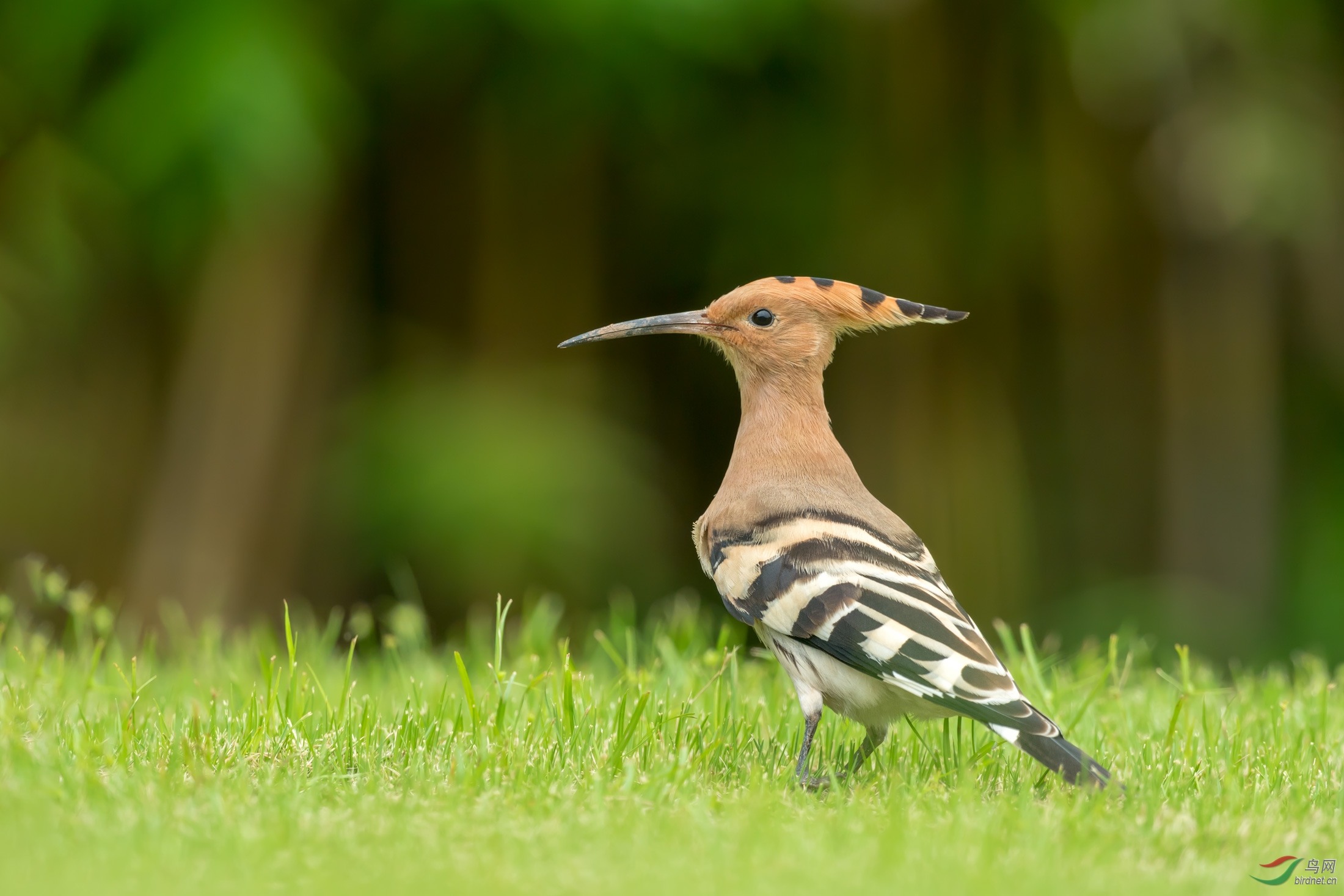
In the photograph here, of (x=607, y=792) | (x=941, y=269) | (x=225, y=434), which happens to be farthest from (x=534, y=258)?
(x=607, y=792)

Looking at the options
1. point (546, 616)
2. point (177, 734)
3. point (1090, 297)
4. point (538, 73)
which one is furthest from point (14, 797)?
point (1090, 297)

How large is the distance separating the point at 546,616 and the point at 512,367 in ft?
11.6

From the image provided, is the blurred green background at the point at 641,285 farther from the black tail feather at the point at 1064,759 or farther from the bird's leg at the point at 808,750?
the black tail feather at the point at 1064,759

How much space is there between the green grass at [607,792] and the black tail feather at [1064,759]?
53 millimetres

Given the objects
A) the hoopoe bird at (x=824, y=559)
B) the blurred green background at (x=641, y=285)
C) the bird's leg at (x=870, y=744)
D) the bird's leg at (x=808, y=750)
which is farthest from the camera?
the blurred green background at (x=641, y=285)

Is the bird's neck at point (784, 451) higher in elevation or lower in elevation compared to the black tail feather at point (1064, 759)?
higher

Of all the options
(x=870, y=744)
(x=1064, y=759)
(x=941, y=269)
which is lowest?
(x=870, y=744)

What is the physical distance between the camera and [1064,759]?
3184 millimetres

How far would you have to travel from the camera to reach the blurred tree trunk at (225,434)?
313 inches

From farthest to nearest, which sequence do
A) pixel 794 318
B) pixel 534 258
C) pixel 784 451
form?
pixel 534 258 → pixel 794 318 → pixel 784 451

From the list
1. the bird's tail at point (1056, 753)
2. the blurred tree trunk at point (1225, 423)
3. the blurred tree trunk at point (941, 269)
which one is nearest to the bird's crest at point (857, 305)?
the bird's tail at point (1056, 753)

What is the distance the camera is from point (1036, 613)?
8727 mm

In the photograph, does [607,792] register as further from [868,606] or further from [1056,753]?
[1056,753]

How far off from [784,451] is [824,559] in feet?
1.97
